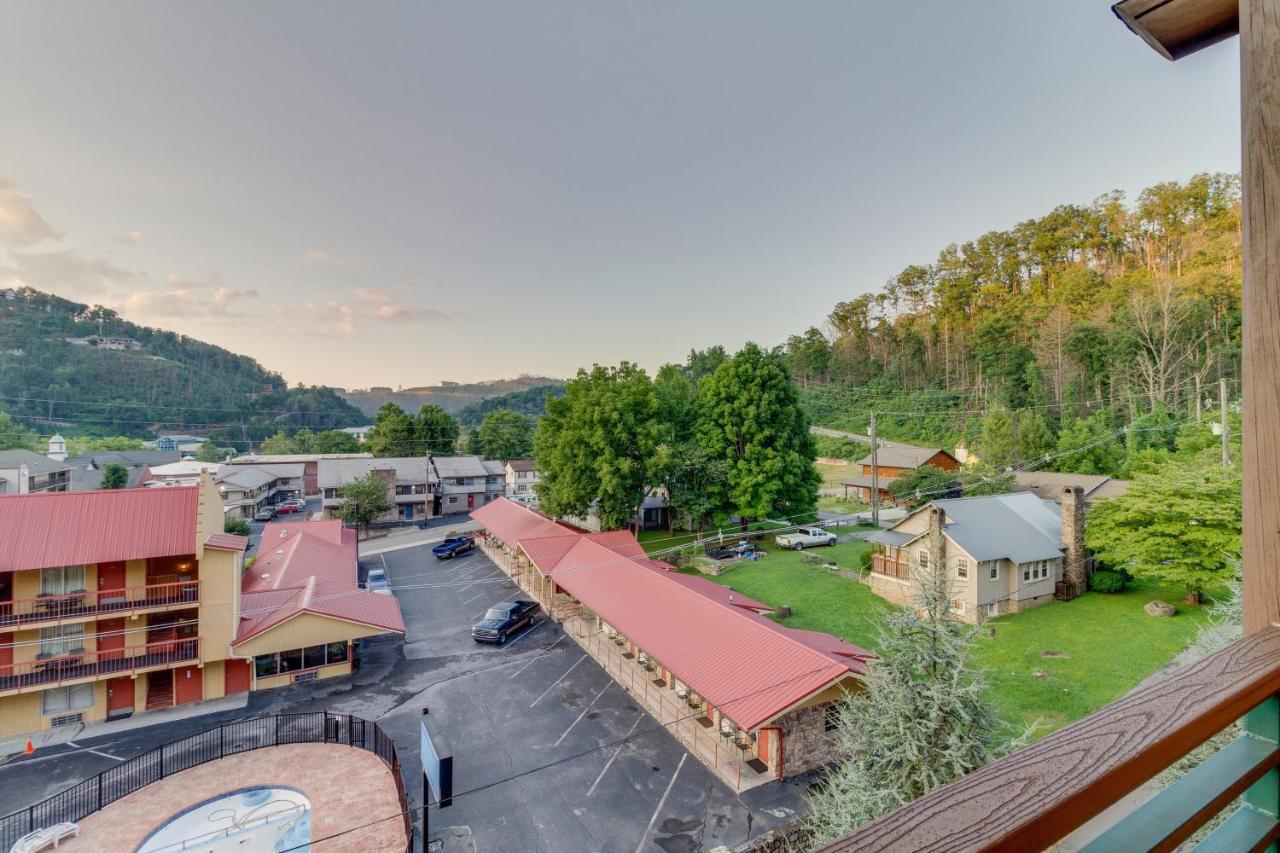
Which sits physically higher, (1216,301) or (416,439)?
(1216,301)

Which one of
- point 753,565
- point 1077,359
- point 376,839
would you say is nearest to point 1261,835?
point 376,839

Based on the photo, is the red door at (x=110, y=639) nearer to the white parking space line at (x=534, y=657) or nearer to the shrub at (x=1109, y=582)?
the white parking space line at (x=534, y=657)

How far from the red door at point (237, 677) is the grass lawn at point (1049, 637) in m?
16.5

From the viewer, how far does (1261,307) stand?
4.89 ft

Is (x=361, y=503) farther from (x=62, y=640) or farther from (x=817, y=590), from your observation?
(x=817, y=590)

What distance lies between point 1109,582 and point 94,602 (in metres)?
30.8

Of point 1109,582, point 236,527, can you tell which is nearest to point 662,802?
point 1109,582

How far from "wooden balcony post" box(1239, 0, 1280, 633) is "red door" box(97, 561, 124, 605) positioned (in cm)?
2144

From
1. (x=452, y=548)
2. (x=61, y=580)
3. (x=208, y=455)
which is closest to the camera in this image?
(x=61, y=580)

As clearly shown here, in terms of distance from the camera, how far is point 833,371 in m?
62.5

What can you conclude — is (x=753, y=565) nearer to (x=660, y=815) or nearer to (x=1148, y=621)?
(x=1148, y=621)

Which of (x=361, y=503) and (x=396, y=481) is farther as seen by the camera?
(x=396, y=481)

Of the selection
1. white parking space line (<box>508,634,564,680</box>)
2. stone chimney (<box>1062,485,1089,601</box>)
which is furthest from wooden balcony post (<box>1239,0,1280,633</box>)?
stone chimney (<box>1062,485,1089,601</box>)

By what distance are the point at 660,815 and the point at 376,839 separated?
5.12 m
